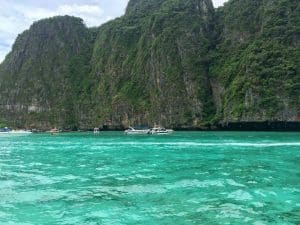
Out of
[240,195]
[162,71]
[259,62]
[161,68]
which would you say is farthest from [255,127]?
[240,195]

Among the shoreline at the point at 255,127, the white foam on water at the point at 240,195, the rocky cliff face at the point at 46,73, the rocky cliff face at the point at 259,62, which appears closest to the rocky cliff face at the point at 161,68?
the rocky cliff face at the point at 259,62

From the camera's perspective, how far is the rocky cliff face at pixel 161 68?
9475cm

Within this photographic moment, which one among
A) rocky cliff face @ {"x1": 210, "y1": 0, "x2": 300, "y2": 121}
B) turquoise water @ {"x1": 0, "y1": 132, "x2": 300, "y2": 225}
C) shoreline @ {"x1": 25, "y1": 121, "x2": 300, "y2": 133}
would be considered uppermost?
rocky cliff face @ {"x1": 210, "y1": 0, "x2": 300, "y2": 121}

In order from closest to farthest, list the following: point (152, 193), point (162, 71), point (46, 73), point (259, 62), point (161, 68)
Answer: point (152, 193)
point (259, 62)
point (162, 71)
point (161, 68)
point (46, 73)

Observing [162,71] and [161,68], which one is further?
[161,68]

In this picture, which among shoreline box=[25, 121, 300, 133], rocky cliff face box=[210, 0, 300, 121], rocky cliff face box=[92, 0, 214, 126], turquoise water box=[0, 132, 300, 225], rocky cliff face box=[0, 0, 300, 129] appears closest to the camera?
turquoise water box=[0, 132, 300, 225]

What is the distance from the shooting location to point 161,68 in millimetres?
119562

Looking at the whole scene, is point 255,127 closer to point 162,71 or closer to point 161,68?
point 162,71

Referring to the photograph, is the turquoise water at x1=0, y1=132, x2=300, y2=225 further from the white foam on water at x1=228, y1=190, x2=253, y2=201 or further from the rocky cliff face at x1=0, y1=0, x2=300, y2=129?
the rocky cliff face at x1=0, y1=0, x2=300, y2=129

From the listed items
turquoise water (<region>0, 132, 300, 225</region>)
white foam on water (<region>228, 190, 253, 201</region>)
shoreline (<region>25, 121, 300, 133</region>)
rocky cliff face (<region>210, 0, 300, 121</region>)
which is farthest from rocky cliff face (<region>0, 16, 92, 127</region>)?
white foam on water (<region>228, 190, 253, 201</region>)

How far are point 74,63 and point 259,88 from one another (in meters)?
83.4

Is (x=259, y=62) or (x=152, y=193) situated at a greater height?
(x=259, y=62)

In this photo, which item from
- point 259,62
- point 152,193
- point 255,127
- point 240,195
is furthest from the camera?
point 259,62

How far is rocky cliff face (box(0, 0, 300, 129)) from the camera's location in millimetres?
94750
